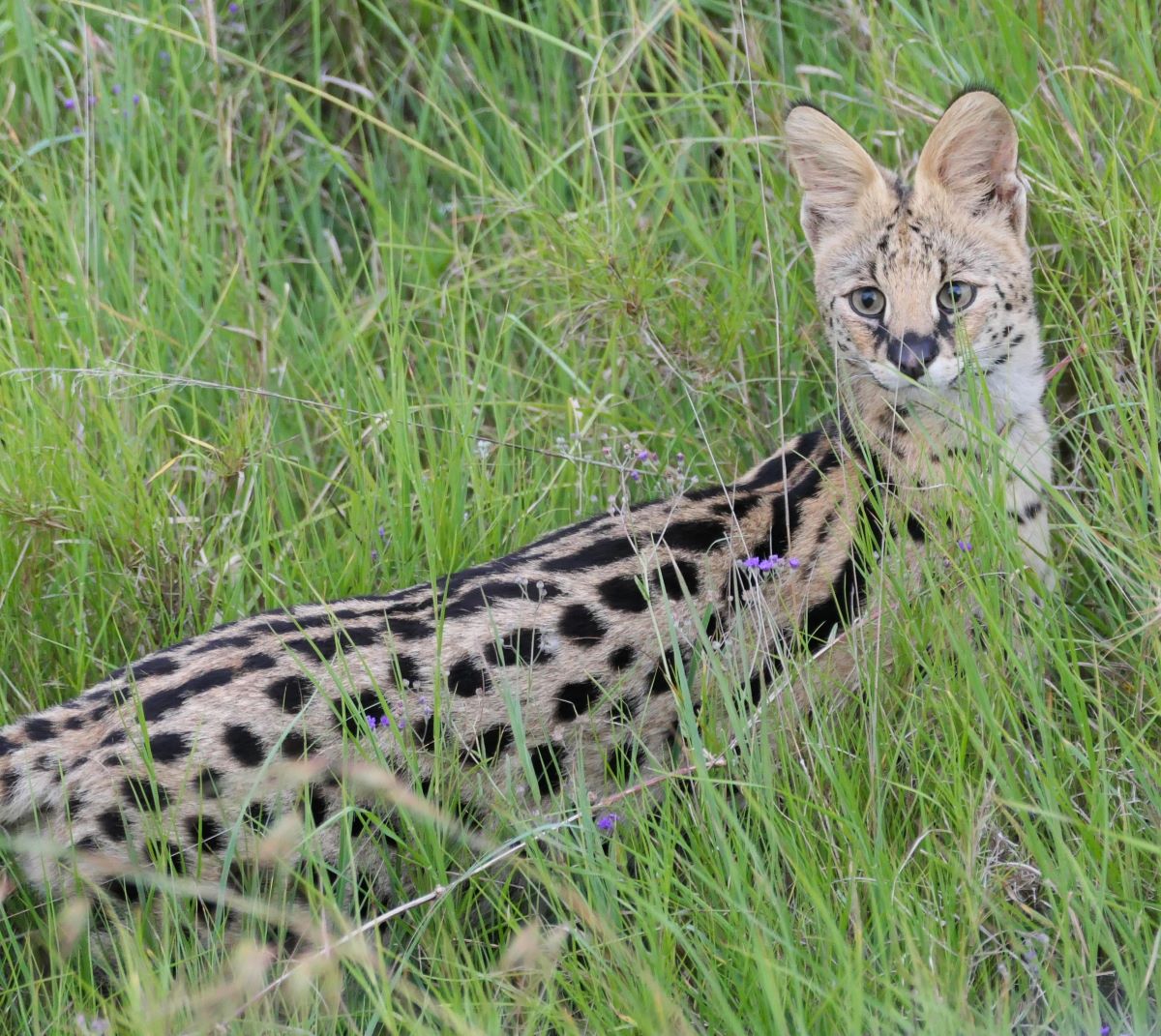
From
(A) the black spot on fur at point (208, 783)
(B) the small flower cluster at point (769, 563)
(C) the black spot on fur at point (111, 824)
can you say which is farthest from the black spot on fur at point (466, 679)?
(C) the black spot on fur at point (111, 824)

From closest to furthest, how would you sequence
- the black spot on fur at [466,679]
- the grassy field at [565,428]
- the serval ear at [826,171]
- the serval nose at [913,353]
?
the grassy field at [565,428] < the black spot on fur at [466,679] < the serval nose at [913,353] < the serval ear at [826,171]

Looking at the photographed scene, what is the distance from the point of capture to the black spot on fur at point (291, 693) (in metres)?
3.52

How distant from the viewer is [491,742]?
3.61 meters

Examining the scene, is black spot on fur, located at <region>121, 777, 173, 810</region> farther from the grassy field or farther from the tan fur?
the grassy field

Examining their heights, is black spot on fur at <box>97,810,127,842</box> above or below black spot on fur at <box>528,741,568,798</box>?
above

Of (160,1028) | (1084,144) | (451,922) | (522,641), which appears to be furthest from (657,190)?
(160,1028)

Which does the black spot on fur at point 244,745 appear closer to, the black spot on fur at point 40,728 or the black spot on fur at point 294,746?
the black spot on fur at point 294,746

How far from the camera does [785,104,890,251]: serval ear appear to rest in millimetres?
→ 4301

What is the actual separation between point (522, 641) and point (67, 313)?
2133 millimetres

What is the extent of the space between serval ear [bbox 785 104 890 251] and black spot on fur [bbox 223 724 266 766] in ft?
7.04

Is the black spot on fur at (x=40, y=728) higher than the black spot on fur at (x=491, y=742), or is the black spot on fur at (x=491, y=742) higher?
the black spot on fur at (x=40, y=728)

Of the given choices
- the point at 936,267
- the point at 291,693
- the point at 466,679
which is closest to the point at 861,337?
the point at 936,267

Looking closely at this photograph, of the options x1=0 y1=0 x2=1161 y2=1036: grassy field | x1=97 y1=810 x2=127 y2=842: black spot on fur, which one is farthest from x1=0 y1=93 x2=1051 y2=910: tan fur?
x1=0 y1=0 x2=1161 y2=1036: grassy field

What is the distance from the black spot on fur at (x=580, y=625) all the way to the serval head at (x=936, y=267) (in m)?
0.93
